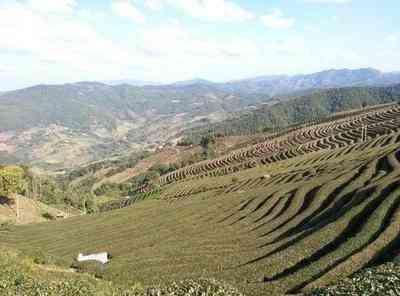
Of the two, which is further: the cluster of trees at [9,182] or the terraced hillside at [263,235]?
the cluster of trees at [9,182]

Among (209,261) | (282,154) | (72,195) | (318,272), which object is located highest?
(318,272)

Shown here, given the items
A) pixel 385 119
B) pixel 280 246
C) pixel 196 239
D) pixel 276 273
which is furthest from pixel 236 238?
pixel 385 119

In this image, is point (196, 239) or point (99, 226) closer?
point (196, 239)

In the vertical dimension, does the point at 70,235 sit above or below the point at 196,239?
below

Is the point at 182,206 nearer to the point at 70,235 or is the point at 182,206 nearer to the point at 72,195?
the point at 70,235

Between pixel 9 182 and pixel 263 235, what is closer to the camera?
pixel 263 235

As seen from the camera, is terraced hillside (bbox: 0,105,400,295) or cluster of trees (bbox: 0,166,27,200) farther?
cluster of trees (bbox: 0,166,27,200)

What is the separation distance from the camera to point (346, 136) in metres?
158

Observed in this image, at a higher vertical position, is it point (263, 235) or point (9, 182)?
point (263, 235)

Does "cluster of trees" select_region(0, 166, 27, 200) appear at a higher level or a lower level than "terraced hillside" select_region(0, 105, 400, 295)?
lower

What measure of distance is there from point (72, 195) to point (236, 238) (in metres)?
123

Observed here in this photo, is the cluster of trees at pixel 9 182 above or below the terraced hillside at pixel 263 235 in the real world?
below

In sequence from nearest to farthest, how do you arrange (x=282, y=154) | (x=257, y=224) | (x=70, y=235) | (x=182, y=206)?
1. (x=257, y=224)
2. (x=70, y=235)
3. (x=182, y=206)
4. (x=282, y=154)

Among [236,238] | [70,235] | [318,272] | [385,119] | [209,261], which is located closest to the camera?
[318,272]
